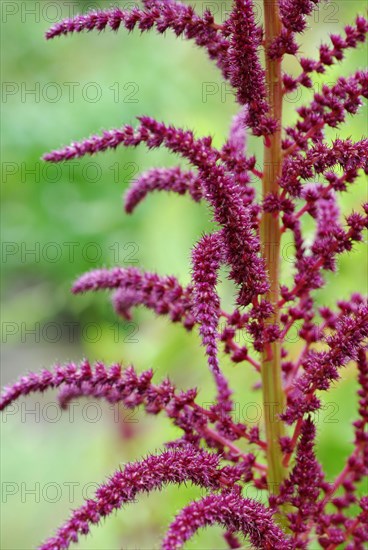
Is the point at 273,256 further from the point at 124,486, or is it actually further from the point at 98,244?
the point at 98,244

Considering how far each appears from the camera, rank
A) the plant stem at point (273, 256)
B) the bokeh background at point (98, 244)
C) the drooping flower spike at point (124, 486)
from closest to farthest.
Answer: the drooping flower spike at point (124, 486) → the plant stem at point (273, 256) → the bokeh background at point (98, 244)

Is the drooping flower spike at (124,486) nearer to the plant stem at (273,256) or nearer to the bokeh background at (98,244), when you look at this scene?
the plant stem at (273,256)

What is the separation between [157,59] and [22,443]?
412 cm

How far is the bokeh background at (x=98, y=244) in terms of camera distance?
4.57 metres

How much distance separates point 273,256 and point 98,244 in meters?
5.66

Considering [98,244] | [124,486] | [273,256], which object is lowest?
[124,486]

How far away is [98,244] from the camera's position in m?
7.96

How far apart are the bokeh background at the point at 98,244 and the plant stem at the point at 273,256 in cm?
98

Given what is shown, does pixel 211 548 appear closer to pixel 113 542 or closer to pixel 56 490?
pixel 113 542

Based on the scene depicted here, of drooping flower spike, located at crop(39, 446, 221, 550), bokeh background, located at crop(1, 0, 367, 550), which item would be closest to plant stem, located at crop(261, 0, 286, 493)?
drooping flower spike, located at crop(39, 446, 221, 550)

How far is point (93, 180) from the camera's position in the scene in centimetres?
838

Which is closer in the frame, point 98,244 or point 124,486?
point 124,486

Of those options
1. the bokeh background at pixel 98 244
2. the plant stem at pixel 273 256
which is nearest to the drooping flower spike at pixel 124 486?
the plant stem at pixel 273 256

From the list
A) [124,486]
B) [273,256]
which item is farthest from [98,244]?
[124,486]
